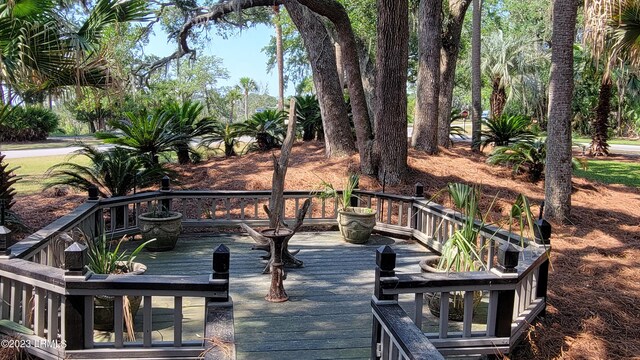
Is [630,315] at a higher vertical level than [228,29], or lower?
lower

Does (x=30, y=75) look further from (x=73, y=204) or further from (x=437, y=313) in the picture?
(x=437, y=313)

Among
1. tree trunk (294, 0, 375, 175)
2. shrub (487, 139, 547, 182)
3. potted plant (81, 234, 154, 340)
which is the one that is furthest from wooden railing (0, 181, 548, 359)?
shrub (487, 139, 547, 182)

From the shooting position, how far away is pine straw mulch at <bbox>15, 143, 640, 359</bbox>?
177 inches

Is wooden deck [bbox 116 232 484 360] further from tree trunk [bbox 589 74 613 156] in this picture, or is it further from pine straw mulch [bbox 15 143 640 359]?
tree trunk [bbox 589 74 613 156]

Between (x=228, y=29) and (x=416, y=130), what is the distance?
856 centimetres

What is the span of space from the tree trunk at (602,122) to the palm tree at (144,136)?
16.9 metres

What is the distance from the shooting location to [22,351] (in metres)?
3.69

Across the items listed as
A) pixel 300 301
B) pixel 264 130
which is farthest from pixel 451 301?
pixel 264 130

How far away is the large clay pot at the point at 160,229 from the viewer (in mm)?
6785

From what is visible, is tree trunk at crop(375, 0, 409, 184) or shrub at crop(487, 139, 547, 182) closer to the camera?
tree trunk at crop(375, 0, 409, 184)

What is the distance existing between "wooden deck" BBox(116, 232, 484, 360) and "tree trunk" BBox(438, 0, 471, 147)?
22.4ft

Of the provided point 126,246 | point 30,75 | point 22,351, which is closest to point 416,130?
point 126,246

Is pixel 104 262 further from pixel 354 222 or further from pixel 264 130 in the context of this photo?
pixel 264 130

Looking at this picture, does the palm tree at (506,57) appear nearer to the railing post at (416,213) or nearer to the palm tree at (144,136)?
the railing post at (416,213)
